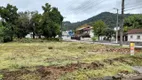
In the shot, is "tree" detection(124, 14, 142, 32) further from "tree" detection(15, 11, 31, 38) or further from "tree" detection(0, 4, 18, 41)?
"tree" detection(0, 4, 18, 41)

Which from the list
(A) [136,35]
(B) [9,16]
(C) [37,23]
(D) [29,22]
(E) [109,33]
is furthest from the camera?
(E) [109,33]

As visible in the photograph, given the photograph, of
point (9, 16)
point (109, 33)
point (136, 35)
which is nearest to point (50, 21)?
point (9, 16)

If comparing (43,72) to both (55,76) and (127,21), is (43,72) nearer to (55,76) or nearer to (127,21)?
(55,76)

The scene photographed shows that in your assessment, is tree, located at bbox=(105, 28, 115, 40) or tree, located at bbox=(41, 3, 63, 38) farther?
tree, located at bbox=(105, 28, 115, 40)

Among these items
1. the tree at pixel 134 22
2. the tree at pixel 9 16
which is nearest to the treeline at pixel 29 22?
the tree at pixel 9 16

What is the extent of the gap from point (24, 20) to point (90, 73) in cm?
3853

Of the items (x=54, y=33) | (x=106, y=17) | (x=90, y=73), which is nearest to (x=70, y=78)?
(x=90, y=73)

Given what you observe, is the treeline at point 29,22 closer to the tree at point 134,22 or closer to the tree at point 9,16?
the tree at point 9,16

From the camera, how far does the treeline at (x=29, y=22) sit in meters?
41.8

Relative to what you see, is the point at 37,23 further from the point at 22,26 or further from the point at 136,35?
the point at 136,35

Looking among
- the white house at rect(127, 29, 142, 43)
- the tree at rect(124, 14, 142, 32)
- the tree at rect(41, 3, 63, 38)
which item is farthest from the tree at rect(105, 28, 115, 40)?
the tree at rect(41, 3, 63, 38)

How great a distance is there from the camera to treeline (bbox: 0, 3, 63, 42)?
41844mm

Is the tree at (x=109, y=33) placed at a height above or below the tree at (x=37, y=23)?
below

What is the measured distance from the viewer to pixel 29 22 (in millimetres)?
44156
